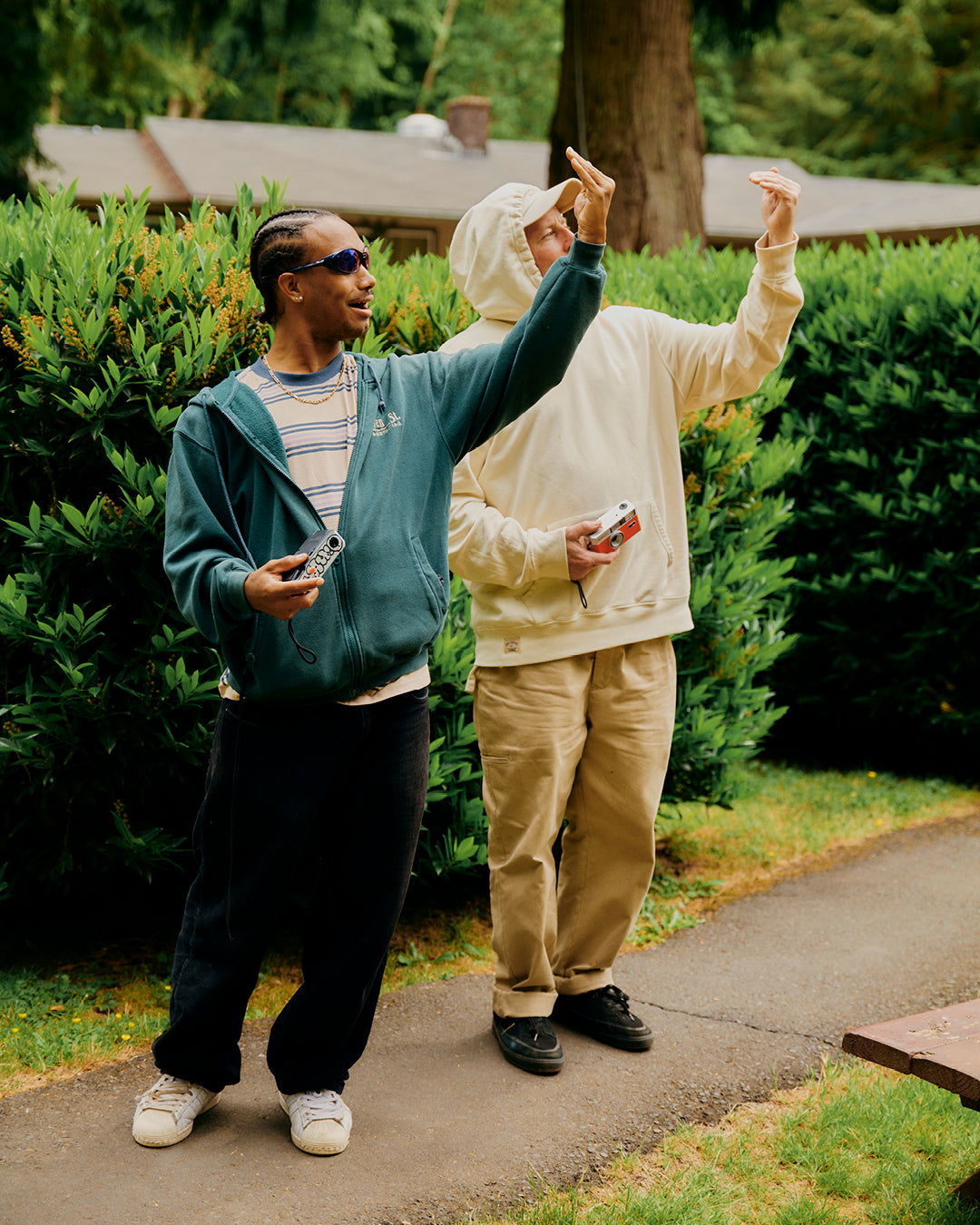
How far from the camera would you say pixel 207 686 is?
3.76 meters

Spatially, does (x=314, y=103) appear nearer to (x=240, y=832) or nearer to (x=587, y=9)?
(x=587, y=9)

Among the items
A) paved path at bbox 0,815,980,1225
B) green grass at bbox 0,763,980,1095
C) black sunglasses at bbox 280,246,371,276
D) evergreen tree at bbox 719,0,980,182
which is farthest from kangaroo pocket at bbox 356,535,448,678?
evergreen tree at bbox 719,0,980,182

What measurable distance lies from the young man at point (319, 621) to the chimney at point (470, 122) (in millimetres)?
20898

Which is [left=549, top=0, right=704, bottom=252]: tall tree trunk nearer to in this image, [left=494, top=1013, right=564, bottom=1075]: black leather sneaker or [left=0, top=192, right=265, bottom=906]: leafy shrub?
[left=0, top=192, right=265, bottom=906]: leafy shrub

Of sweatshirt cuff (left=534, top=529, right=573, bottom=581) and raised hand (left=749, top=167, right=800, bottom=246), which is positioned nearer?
raised hand (left=749, top=167, right=800, bottom=246)

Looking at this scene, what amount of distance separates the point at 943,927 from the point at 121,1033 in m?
3.03

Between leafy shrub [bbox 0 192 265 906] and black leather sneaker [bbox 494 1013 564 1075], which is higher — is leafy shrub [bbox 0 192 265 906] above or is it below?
above

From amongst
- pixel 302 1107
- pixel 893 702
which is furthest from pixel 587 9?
pixel 302 1107

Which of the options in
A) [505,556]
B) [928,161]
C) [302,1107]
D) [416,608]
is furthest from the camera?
[928,161]

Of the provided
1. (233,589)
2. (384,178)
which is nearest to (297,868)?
(233,589)

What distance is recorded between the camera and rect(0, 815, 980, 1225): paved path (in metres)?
2.83

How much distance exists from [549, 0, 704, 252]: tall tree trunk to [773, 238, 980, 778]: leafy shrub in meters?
1.73

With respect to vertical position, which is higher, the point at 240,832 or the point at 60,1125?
the point at 240,832

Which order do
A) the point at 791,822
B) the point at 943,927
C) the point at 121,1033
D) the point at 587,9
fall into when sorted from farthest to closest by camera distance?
the point at 587,9 → the point at 791,822 → the point at 943,927 → the point at 121,1033
